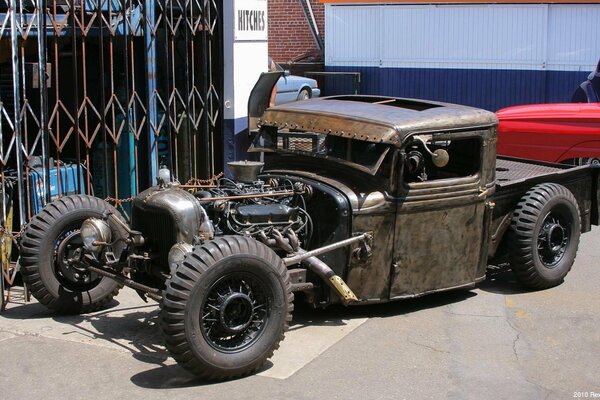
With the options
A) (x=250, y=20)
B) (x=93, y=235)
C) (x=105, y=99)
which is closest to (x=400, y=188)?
(x=93, y=235)

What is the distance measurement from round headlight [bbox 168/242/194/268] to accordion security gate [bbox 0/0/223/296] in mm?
1817

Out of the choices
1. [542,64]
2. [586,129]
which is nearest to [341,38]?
[542,64]

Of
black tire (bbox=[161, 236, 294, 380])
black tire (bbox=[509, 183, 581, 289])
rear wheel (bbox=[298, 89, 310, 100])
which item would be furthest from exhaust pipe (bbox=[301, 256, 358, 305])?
rear wheel (bbox=[298, 89, 310, 100])

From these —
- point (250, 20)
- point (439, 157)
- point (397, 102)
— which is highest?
point (250, 20)

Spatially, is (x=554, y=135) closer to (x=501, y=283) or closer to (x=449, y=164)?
(x=501, y=283)

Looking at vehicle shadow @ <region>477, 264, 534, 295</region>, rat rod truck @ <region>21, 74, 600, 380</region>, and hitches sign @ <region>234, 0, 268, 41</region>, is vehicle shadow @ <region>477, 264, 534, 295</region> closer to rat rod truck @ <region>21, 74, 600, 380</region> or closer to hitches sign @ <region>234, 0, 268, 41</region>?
rat rod truck @ <region>21, 74, 600, 380</region>

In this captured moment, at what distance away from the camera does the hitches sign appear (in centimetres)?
974

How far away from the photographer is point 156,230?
6.26 metres

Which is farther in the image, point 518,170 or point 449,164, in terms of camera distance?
point 518,170

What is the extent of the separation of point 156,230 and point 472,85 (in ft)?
43.7

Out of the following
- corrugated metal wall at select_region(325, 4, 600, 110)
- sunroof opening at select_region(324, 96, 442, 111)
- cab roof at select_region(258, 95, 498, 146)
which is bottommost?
cab roof at select_region(258, 95, 498, 146)

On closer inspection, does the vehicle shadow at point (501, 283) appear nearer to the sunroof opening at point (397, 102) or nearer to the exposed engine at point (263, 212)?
the sunroof opening at point (397, 102)

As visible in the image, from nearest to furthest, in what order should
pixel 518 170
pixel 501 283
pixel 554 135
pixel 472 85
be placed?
pixel 501 283, pixel 518 170, pixel 554 135, pixel 472 85

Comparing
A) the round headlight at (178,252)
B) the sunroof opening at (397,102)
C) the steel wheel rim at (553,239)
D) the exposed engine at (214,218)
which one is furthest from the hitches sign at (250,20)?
the round headlight at (178,252)
